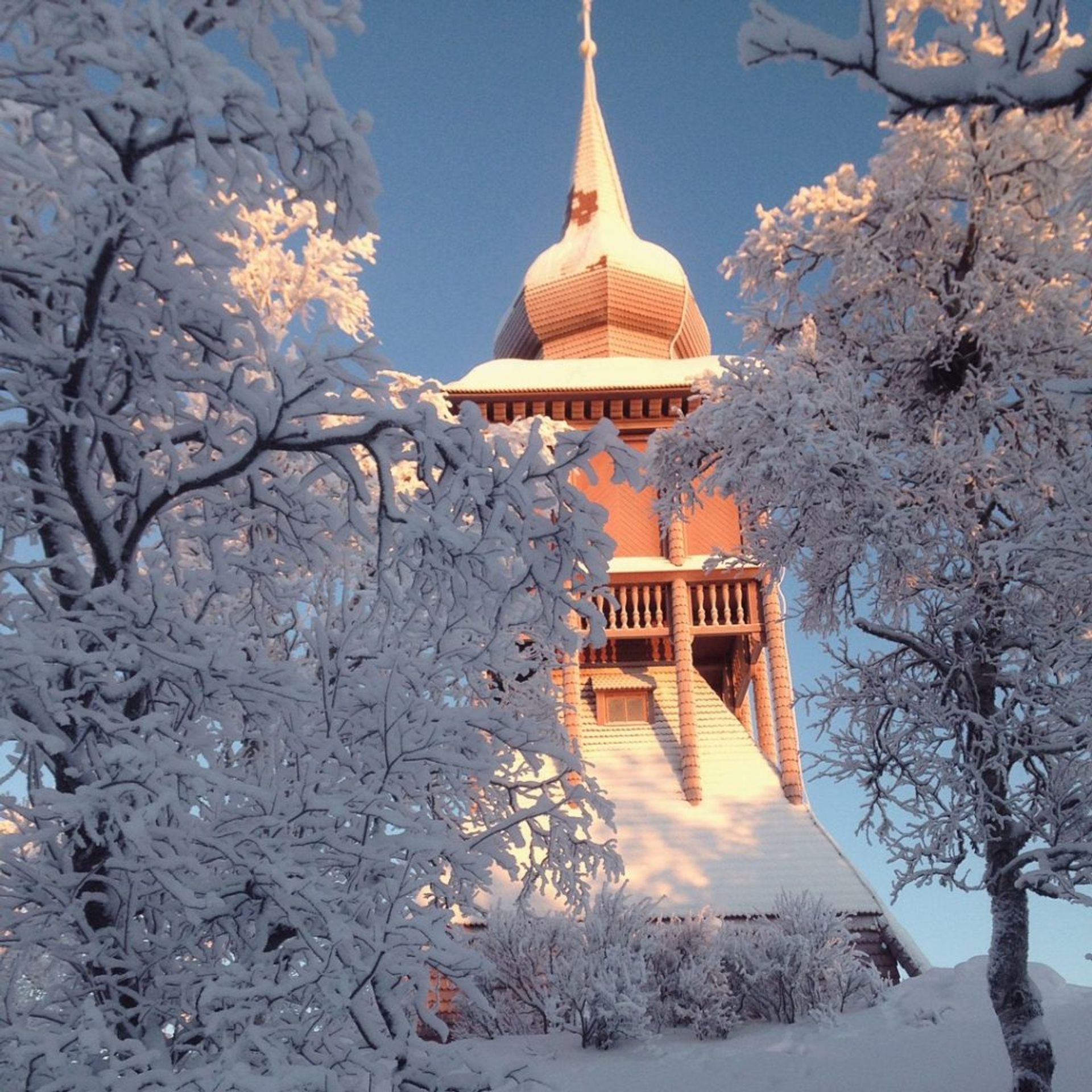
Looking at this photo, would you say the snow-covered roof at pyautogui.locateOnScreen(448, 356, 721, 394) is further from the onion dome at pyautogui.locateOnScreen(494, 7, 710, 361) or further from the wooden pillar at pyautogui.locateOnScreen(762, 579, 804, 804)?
the onion dome at pyautogui.locateOnScreen(494, 7, 710, 361)

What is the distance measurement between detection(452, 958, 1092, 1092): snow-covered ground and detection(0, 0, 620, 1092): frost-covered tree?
536 centimetres

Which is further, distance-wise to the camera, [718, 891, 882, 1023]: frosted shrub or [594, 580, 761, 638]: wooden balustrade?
[594, 580, 761, 638]: wooden balustrade

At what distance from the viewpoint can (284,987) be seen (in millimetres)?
3492

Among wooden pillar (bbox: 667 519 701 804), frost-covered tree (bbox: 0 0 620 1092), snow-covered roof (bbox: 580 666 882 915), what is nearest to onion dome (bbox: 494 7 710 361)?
wooden pillar (bbox: 667 519 701 804)

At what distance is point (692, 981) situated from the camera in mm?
12383

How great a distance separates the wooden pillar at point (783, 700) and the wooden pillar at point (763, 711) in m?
0.65

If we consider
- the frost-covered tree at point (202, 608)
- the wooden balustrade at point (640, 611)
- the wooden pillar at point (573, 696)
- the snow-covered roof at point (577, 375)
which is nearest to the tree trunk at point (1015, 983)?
the frost-covered tree at point (202, 608)

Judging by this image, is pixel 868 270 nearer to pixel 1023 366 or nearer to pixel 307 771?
pixel 1023 366

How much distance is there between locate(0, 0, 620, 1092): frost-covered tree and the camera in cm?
352

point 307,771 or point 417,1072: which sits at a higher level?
point 307,771

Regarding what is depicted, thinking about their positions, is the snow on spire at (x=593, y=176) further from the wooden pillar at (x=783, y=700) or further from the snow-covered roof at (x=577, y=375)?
the wooden pillar at (x=783, y=700)

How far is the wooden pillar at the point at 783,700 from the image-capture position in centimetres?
1867

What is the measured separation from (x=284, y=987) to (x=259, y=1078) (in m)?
0.33

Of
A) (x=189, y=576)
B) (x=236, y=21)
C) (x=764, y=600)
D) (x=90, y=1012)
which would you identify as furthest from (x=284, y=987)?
(x=764, y=600)
